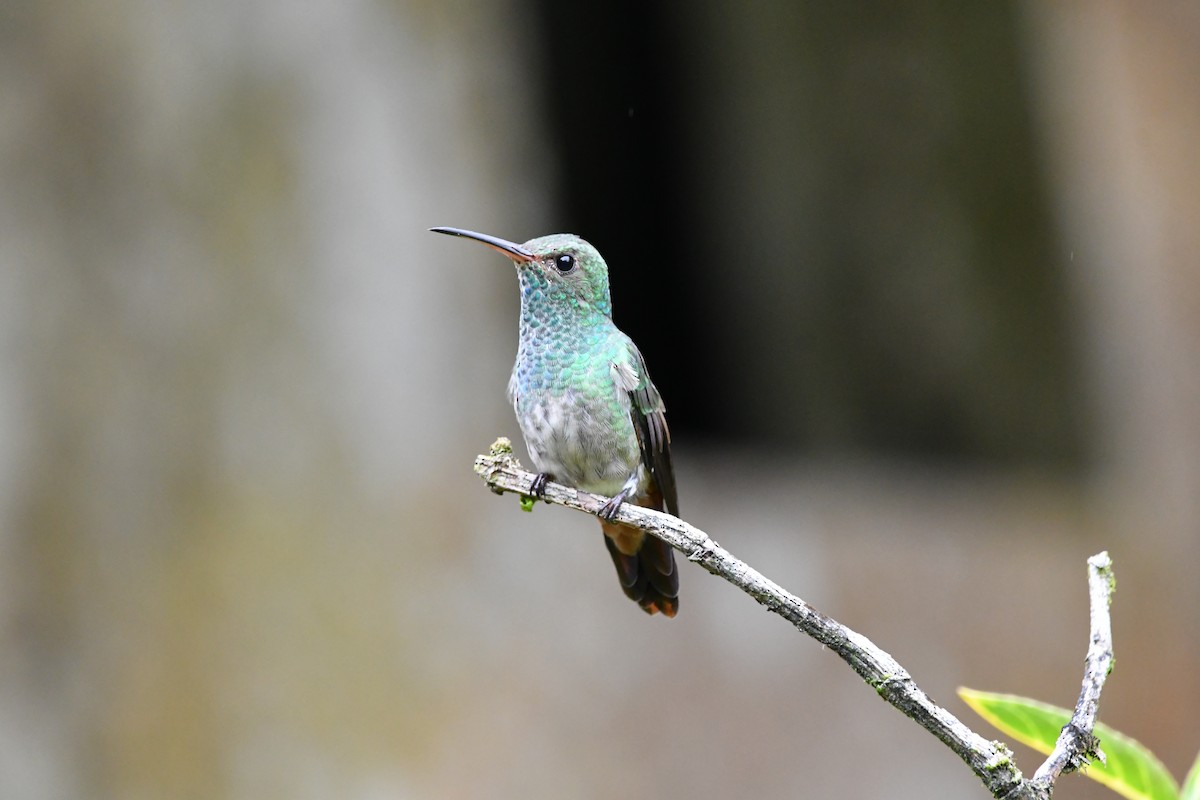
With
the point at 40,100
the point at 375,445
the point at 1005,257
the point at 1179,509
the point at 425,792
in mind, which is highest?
the point at 40,100

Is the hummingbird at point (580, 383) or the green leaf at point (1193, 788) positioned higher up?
the hummingbird at point (580, 383)

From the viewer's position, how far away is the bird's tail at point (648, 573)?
6.11ft

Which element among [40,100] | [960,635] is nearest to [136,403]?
[40,100]

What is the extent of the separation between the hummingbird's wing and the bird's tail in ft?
0.53

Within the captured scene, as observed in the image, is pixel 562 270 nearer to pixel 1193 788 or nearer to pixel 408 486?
pixel 1193 788

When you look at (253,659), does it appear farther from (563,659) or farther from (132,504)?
(563,659)

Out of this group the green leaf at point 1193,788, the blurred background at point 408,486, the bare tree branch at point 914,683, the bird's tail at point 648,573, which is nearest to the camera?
the bare tree branch at point 914,683

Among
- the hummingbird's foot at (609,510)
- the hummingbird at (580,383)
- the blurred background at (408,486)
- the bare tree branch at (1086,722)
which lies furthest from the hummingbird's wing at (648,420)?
the blurred background at (408,486)

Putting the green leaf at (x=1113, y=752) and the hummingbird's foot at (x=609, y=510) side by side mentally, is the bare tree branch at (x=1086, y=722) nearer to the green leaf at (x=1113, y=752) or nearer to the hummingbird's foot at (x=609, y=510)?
the green leaf at (x=1113, y=752)

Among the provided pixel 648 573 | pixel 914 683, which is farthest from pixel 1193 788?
pixel 648 573

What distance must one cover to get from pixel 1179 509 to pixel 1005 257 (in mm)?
1717

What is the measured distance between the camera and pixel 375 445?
4.34 meters

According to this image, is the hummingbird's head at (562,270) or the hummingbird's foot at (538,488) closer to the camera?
the hummingbird's foot at (538,488)

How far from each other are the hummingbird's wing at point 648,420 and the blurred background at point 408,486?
2264 mm
